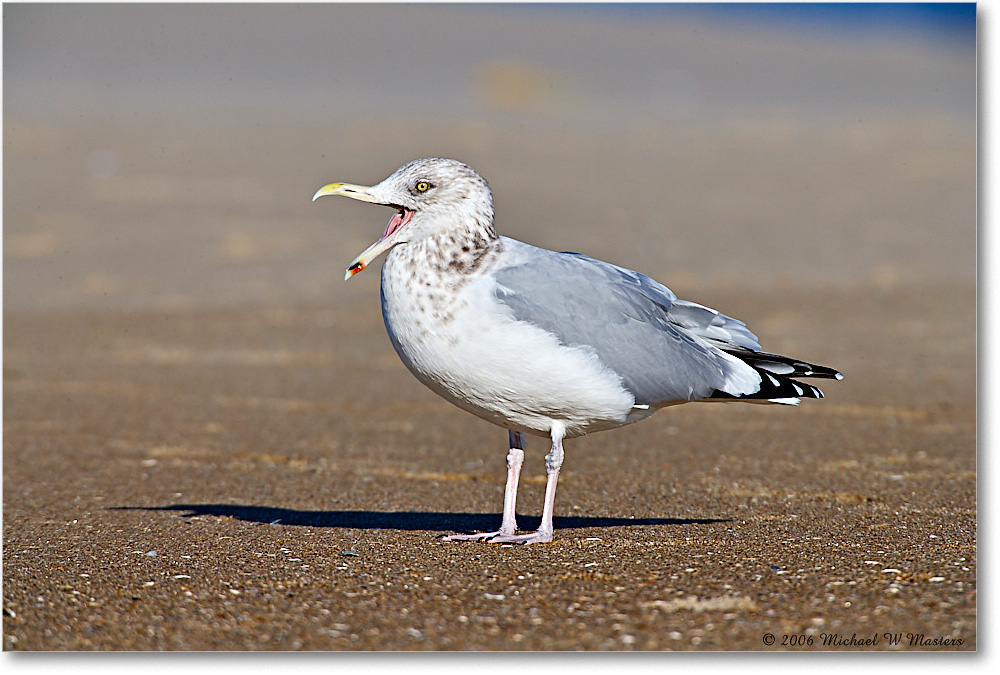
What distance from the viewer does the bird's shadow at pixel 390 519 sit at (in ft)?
19.4

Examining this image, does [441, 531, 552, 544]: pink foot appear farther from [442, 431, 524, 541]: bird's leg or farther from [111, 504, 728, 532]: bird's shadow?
[111, 504, 728, 532]: bird's shadow

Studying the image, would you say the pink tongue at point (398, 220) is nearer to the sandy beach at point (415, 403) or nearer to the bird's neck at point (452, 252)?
the bird's neck at point (452, 252)

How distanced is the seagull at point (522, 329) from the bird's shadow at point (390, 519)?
742 mm

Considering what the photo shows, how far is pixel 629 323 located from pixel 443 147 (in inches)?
787

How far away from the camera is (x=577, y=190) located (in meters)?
21.0

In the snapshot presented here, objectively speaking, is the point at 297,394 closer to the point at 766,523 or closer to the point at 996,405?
the point at 766,523

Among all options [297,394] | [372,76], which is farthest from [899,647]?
[372,76]

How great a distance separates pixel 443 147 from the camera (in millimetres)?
24562

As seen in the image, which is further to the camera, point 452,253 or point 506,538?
point 506,538

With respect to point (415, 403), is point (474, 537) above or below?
above

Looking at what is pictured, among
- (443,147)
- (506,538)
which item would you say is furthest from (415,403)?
(443,147)

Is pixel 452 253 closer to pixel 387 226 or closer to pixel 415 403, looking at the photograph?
pixel 387 226

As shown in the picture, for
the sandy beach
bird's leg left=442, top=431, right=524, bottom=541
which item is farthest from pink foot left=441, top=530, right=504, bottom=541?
the sandy beach

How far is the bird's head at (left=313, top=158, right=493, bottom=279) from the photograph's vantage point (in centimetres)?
493
